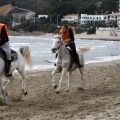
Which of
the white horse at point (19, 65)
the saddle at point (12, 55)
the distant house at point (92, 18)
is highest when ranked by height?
the saddle at point (12, 55)

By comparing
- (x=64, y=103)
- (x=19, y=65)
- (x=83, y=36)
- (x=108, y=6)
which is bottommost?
(x=83, y=36)

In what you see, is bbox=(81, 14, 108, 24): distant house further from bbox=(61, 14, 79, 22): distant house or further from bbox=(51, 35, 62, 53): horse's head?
bbox=(51, 35, 62, 53): horse's head

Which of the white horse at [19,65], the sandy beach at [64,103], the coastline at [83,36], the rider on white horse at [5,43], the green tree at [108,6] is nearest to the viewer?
the sandy beach at [64,103]

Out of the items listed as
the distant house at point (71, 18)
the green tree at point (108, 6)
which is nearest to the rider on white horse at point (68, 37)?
the distant house at point (71, 18)

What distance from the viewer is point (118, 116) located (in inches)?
307

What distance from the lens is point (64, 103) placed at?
10.3 meters

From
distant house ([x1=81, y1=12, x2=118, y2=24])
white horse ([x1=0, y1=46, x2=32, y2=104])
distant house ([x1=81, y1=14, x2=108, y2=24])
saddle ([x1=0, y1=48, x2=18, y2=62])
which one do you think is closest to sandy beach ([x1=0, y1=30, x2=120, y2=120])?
white horse ([x1=0, y1=46, x2=32, y2=104])

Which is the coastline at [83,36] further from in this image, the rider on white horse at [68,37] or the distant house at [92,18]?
the rider on white horse at [68,37]

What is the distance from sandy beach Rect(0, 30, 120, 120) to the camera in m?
8.23

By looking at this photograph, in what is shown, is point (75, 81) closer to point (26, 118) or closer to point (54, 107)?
point (54, 107)

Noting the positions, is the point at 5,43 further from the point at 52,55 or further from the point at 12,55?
the point at 52,55

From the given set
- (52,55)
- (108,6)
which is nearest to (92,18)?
(108,6)

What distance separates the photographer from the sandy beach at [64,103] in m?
8.23

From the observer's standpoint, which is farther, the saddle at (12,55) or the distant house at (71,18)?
the distant house at (71,18)
